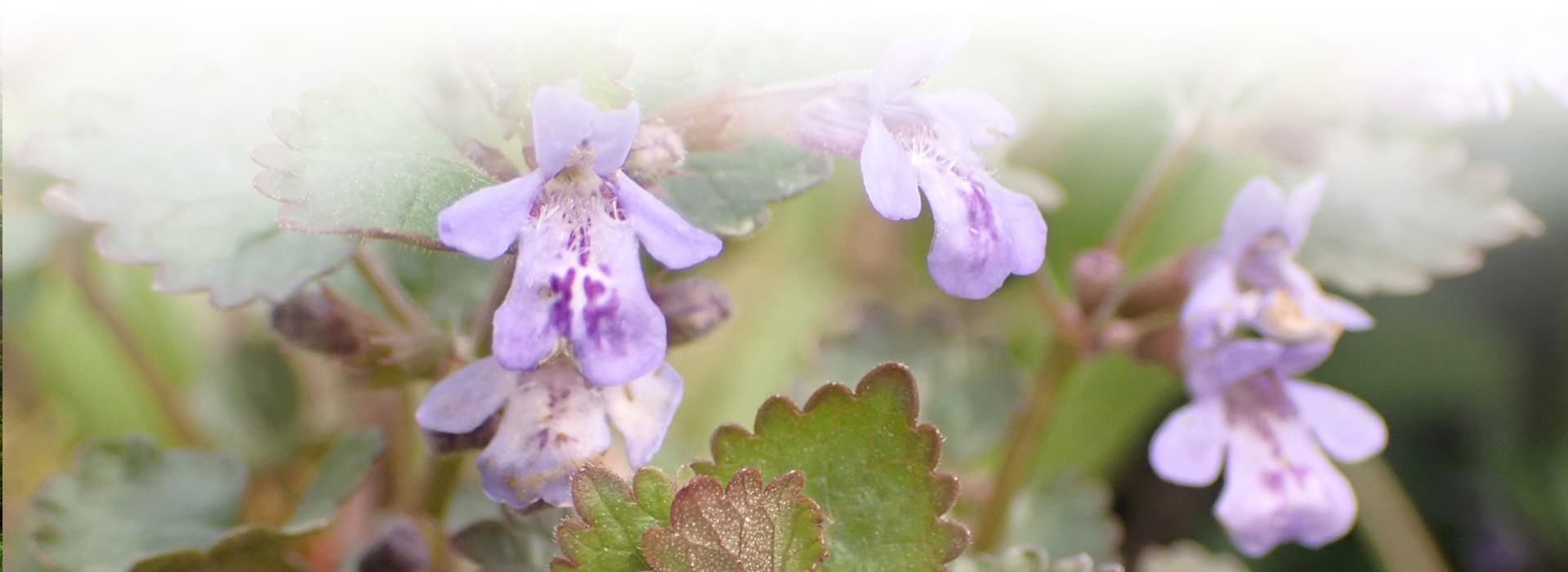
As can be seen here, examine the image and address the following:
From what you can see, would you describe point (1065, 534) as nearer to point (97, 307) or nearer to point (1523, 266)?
point (1523, 266)

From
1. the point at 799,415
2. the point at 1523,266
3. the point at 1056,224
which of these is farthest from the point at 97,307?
the point at 1523,266

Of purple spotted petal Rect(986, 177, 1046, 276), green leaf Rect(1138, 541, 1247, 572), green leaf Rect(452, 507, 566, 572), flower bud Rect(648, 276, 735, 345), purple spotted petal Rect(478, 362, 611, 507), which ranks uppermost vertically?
purple spotted petal Rect(986, 177, 1046, 276)

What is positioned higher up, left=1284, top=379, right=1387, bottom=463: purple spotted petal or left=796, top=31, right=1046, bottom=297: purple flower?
left=796, top=31, right=1046, bottom=297: purple flower

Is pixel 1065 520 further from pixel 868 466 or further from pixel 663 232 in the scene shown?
pixel 663 232

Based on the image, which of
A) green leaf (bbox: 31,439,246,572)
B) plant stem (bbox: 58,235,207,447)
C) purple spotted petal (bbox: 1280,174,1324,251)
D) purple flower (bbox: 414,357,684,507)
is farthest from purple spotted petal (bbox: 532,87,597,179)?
plant stem (bbox: 58,235,207,447)

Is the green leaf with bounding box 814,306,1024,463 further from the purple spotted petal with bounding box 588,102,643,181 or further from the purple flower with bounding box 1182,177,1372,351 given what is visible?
the purple spotted petal with bounding box 588,102,643,181

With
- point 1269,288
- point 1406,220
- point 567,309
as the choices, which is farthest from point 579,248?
point 1406,220
